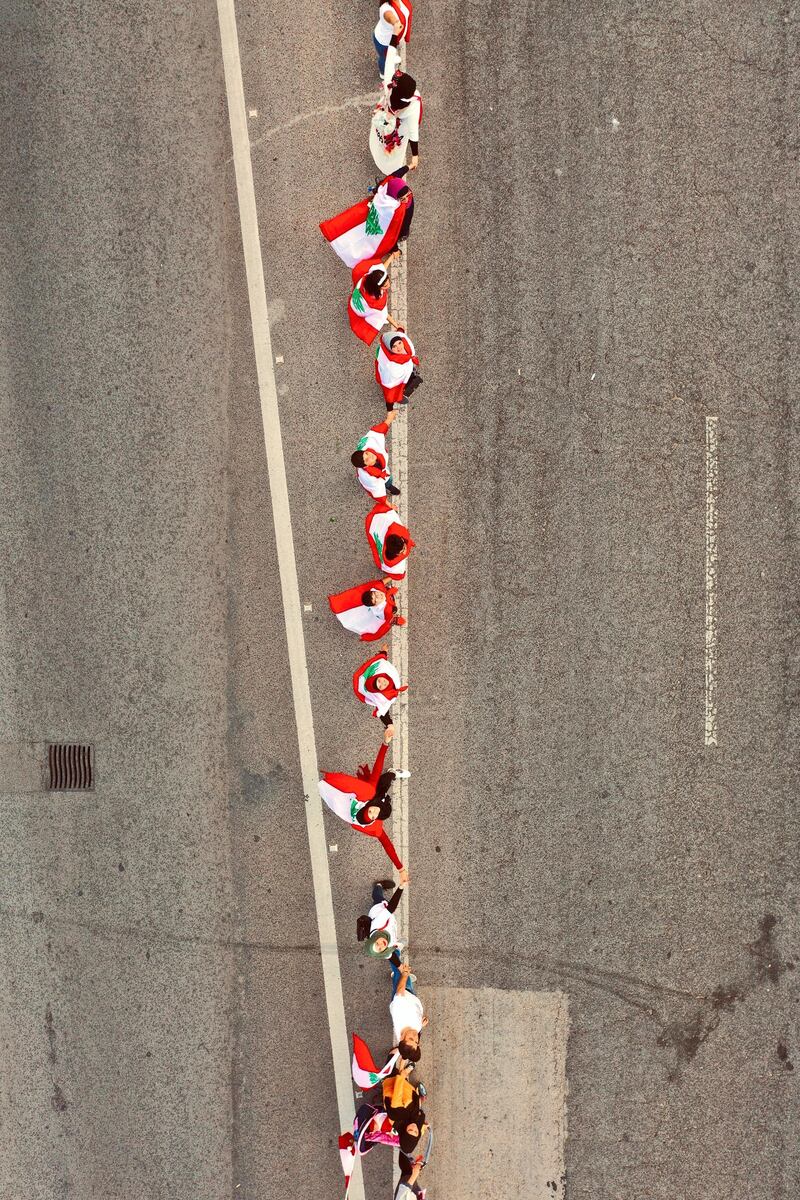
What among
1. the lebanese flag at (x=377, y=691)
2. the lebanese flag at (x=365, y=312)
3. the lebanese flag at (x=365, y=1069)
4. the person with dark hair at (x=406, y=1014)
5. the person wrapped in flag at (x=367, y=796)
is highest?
the lebanese flag at (x=365, y=312)

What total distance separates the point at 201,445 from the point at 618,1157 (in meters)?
5.82

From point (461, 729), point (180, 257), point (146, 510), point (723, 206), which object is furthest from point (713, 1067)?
point (180, 257)

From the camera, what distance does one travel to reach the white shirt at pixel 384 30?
15.9ft

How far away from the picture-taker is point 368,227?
5.03 metres

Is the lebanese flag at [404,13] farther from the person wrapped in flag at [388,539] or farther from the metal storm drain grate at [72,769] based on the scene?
the metal storm drain grate at [72,769]

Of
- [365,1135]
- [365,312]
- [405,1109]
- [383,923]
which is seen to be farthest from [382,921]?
[365,312]

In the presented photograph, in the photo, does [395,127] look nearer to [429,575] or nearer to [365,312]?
[365,312]

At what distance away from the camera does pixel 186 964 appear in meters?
5.38

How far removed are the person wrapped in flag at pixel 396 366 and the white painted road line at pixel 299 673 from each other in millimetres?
806

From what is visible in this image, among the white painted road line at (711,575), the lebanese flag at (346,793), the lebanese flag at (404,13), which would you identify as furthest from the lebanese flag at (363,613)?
the lebanese flag at (404,13)

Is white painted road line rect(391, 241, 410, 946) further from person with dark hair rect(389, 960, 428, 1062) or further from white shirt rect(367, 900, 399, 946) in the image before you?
person with dark hair rect(389, 960, 428, 1062)

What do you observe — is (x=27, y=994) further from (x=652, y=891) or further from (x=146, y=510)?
(x=652, y=891)

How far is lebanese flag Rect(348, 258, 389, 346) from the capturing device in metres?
5.03

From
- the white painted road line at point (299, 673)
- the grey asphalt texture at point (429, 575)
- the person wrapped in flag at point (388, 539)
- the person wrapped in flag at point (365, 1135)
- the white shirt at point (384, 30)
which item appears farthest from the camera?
the white painted road line at point (299, 673)
